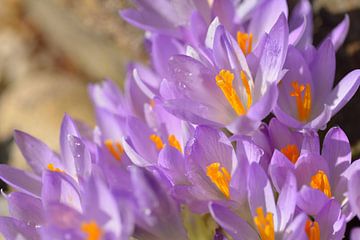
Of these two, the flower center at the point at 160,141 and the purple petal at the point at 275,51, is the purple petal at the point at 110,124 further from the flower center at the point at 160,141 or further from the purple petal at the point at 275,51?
the purple petal at the point at 275,51

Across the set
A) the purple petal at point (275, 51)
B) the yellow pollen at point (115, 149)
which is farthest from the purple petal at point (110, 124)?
the purple petal at point (275, 51)

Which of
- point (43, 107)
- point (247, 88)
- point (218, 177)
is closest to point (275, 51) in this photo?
point (247, 88)

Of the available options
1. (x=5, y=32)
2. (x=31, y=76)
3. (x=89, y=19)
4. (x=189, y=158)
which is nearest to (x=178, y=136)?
(x=189, y=158)

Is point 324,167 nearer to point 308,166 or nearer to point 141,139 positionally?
point 308,166

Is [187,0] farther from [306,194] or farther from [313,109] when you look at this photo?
[306,194]

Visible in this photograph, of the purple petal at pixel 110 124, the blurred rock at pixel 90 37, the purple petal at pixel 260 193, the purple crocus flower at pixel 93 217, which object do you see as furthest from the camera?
the blurred rock at pixel 90 37

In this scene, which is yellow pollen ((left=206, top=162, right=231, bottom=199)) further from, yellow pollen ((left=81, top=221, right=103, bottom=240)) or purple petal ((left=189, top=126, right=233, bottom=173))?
yellow pollen ((left=81, top=221, right=103, bottom=240))

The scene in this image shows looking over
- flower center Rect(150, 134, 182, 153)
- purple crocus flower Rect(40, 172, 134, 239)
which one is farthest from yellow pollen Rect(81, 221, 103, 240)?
flower center Rect(150, 134, 182, 153)
